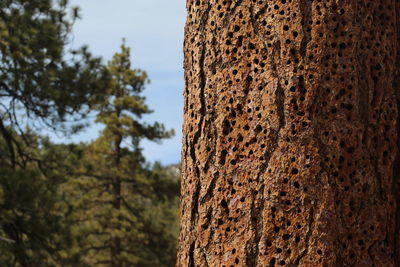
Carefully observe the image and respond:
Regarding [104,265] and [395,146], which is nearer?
[395,146]

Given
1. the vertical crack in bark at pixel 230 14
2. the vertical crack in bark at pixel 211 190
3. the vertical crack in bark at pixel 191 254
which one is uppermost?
the vertical crack in bark at pixel 230 14

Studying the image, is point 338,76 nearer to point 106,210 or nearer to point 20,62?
point 20,62

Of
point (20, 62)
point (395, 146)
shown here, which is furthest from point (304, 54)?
point (20, 62)

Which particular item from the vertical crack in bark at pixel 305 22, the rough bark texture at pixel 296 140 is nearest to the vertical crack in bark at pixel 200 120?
the rough bark texture at pixel 296 140

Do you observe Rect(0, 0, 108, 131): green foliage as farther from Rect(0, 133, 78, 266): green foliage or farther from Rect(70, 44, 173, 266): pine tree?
Rect(70, 44, 173, 266): pine tree

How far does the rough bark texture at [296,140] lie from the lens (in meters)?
2.42

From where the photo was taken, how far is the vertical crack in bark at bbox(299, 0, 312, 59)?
2518 mm

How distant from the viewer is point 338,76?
250cm

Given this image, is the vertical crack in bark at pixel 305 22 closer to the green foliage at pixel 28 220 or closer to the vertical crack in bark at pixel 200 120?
the vertical crack in bark at pixel 200 120

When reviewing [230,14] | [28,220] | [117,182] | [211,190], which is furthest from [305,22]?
[117,182]

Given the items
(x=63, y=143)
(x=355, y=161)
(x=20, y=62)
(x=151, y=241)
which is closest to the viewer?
(x=355, y=161)

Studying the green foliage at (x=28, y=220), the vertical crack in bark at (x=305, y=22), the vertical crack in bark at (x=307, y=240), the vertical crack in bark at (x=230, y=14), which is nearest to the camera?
the vertical crack in bark at (x=307, y=240)

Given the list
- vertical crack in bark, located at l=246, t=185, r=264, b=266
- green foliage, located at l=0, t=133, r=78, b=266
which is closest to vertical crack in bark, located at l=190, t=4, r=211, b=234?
vertical crack in bark, located at l=246, t=185, r=264, b=266

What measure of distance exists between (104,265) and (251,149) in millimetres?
22480
